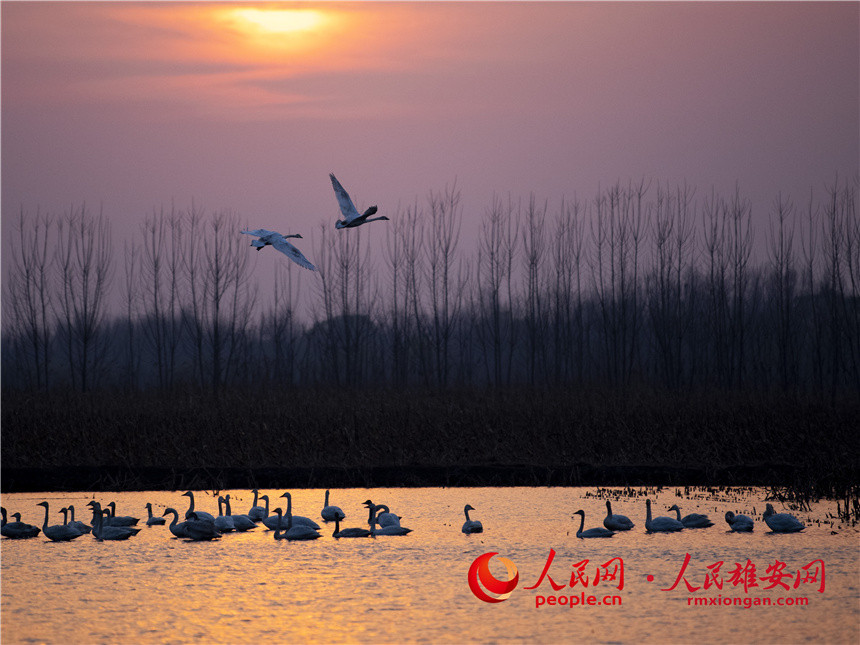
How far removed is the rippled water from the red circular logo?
101 mm

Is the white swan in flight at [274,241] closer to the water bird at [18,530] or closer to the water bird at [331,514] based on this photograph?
the water bird at [331,514]

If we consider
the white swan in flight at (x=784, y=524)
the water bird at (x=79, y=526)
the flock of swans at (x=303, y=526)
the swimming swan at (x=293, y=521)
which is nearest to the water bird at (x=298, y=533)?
the flock of swans at (x=303, y=526)

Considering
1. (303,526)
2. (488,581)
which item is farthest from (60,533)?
(488,581)

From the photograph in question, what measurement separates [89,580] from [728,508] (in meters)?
8.44

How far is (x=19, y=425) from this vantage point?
18547 millimetres

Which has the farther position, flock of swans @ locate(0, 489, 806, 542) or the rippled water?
flock of swans @ locate(0, 489, 806, 542)

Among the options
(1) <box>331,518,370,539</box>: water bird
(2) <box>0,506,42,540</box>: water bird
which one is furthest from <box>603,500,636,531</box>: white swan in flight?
(2) <box>0,506,42,540</box>: water bird

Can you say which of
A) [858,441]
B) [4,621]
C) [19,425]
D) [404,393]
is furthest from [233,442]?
[858,441]

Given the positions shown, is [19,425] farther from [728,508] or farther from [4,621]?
[728,508]

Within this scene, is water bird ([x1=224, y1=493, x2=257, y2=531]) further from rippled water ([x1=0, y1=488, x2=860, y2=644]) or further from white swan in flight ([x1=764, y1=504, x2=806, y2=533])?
white swan in flight ([x1=764, y1=504, x2=806, y2=533])

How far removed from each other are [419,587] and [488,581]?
71 cm

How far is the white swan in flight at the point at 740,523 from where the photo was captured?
1093cm

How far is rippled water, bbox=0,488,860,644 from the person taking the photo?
292 inches

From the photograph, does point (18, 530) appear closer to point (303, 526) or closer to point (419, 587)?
point (303, 526)
